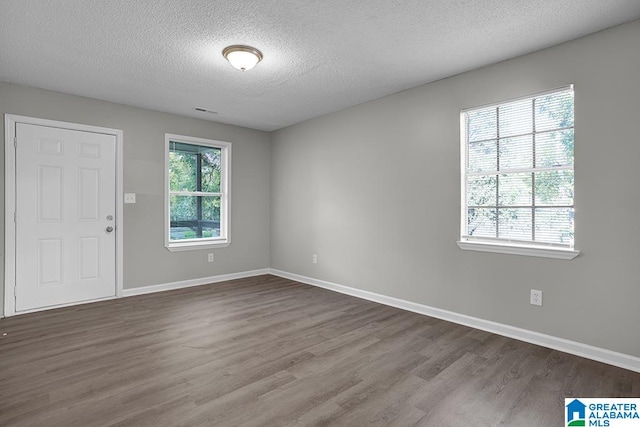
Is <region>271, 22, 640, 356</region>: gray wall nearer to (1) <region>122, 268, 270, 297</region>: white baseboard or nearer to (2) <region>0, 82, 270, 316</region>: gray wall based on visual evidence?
(2) <region>0, 82, 270, 316</region>: gray wall

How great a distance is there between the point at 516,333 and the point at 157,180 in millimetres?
4614

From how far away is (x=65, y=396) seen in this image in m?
2.07

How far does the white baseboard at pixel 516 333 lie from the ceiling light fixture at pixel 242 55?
298 centimetres

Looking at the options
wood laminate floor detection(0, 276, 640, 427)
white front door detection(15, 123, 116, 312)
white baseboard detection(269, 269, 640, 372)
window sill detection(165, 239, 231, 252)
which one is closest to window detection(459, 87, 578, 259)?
white baseboard detection(269, 269, 640, 372)

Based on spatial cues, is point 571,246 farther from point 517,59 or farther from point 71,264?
point 71,264

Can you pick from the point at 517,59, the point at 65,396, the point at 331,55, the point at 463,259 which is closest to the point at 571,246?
the point at 463,259

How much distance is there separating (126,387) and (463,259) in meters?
3.04

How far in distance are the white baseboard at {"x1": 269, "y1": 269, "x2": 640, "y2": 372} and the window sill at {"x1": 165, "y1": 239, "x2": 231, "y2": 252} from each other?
2.09 meters

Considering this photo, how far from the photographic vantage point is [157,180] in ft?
15.2

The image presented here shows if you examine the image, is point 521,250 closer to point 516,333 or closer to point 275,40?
point 516,333

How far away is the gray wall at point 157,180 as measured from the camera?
3.91 meters

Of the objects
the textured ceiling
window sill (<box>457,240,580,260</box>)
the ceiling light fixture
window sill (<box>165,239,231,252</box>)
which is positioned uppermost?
the textured ceiling

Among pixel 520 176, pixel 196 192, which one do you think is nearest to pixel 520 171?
pixel 520 176

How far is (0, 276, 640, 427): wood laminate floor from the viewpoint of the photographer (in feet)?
6.26
